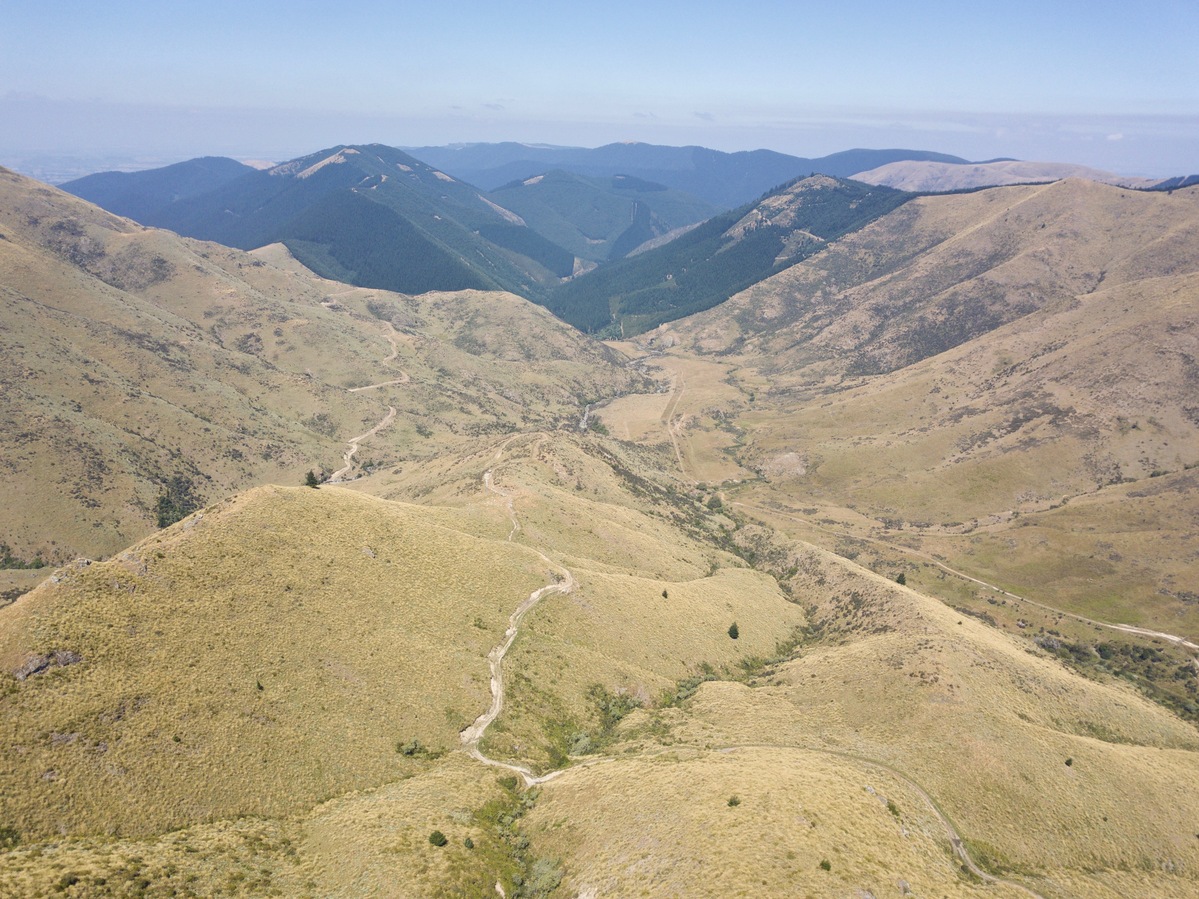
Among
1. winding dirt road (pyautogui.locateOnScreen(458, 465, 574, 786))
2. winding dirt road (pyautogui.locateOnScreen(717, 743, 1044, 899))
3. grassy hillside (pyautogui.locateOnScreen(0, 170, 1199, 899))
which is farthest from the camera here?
winding dirt road (pyautogui.locateOnScreen(458, 465, 574, 786))

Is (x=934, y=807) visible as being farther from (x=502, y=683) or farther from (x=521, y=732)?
(x=502, y=683)

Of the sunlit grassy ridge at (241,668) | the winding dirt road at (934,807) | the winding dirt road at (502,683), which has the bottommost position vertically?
the winding dirt road at (934,807)

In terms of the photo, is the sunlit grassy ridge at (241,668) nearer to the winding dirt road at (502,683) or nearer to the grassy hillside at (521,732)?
the grassy hillside at (521,732)

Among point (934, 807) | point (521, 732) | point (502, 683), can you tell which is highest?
point (502, 683)

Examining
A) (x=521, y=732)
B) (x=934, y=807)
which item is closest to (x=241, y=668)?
(x=521, y=732)

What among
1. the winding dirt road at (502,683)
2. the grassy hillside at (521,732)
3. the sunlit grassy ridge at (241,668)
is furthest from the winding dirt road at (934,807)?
the sunlit grassy ridge at (241,668)

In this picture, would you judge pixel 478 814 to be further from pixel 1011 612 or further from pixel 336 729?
pixel 1011 612

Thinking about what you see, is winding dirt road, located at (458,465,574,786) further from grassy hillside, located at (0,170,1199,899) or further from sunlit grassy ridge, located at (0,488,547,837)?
sunlit grassy ridge, located at (0,488,547,837)

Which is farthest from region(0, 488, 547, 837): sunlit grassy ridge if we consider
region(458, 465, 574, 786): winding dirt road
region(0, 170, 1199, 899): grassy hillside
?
region(458, 465, 574, 786): winding dirt road

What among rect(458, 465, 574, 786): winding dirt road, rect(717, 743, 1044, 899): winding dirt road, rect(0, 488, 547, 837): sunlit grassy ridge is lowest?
rect(717, 743, 1044, 899): winding dirt road

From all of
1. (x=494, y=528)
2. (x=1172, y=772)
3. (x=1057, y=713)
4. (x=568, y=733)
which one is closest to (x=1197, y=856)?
(x=1172, y=772)

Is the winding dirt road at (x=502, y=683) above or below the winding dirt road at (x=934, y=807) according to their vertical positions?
above

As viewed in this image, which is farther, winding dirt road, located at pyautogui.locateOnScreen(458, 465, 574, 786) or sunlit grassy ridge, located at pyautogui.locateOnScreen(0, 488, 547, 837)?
winding dirt road, located at pyautogui.locateOnScreen(458, 465, 574, 786)
